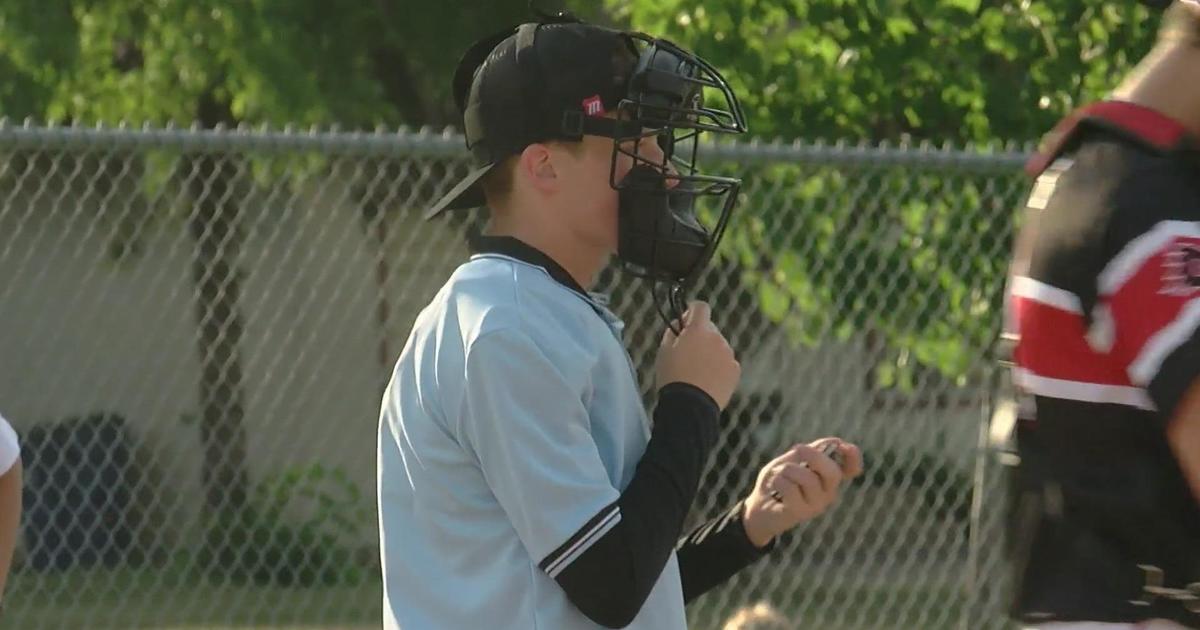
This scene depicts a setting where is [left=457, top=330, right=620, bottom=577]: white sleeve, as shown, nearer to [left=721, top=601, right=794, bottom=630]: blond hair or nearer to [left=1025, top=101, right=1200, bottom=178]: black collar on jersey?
[left=1025, top=101, right=1200, bottom=178]: black collar on jersey

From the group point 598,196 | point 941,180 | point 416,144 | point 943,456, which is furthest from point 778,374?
point 598,196

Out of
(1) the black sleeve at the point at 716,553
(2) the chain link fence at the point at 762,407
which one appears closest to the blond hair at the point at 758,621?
(2) the chain link fence at the point at 762,407

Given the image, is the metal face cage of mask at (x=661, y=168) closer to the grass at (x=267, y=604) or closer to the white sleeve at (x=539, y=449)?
the white sleeve at (x=539, y=449)

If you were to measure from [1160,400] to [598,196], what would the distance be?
0.78 meters

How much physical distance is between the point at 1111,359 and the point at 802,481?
550mm

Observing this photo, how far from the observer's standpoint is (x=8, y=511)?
341 centimetres

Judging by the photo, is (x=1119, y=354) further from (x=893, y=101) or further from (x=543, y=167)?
(x=893, y=101)

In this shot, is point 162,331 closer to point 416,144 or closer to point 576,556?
point 416,144

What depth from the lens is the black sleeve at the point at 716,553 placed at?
2832 mm

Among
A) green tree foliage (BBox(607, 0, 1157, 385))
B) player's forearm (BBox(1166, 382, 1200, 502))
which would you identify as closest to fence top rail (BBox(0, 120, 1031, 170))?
green tree foliage (BBox(607, 0, 1157, 385))

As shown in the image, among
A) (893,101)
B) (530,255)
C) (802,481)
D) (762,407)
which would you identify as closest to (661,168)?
(530,255)

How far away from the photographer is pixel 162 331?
38.2 feet

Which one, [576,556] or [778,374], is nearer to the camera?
[576,556]

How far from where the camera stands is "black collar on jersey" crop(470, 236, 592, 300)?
8.30 ft
